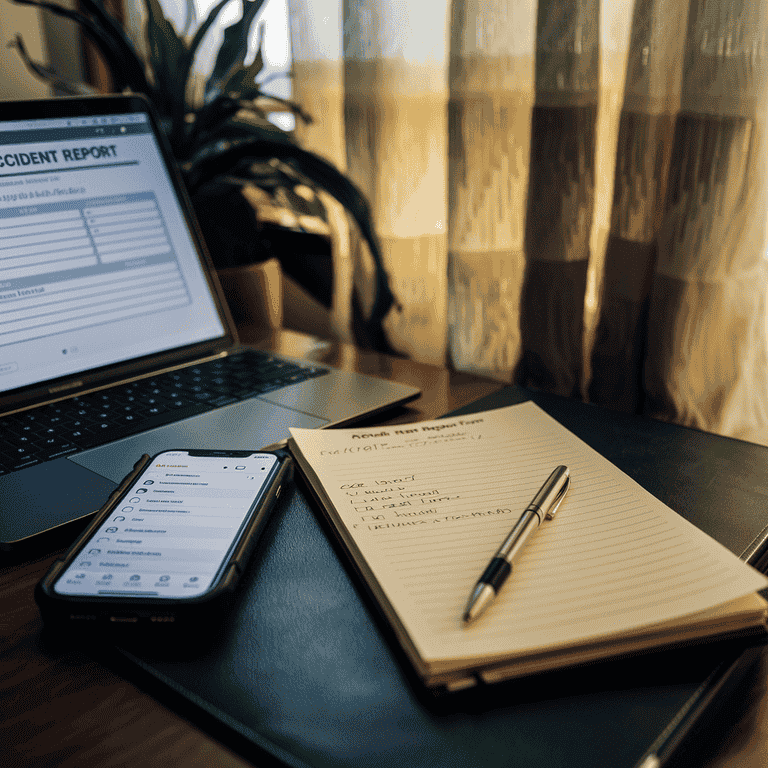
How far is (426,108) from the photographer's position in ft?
2.72

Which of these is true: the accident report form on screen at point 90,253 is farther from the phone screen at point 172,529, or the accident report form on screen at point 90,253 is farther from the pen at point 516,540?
the pen at point 516,540

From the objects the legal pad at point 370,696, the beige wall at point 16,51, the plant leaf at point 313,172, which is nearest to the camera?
the legal pad at point 370,696

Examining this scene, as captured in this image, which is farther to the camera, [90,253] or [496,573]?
[90,253]

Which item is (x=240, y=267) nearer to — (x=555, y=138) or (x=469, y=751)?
(x=555, y=138)

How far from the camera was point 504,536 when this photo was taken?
0.39 metres

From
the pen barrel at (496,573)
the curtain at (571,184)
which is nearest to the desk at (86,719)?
the pen barrel at (496,573)

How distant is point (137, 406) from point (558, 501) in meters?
0.39

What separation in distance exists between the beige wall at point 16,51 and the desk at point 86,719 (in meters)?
0.96

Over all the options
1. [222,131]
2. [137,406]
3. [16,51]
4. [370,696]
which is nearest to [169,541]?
[370,696]

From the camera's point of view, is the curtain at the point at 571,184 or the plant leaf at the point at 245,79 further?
the plant leaf at the point at 245,79

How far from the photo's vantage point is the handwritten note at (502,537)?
1.02ft

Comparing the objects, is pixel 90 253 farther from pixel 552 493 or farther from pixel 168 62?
pixel 552 493

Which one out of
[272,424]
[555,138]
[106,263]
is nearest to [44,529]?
[272,424]

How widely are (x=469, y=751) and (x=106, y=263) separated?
0.57 metres
